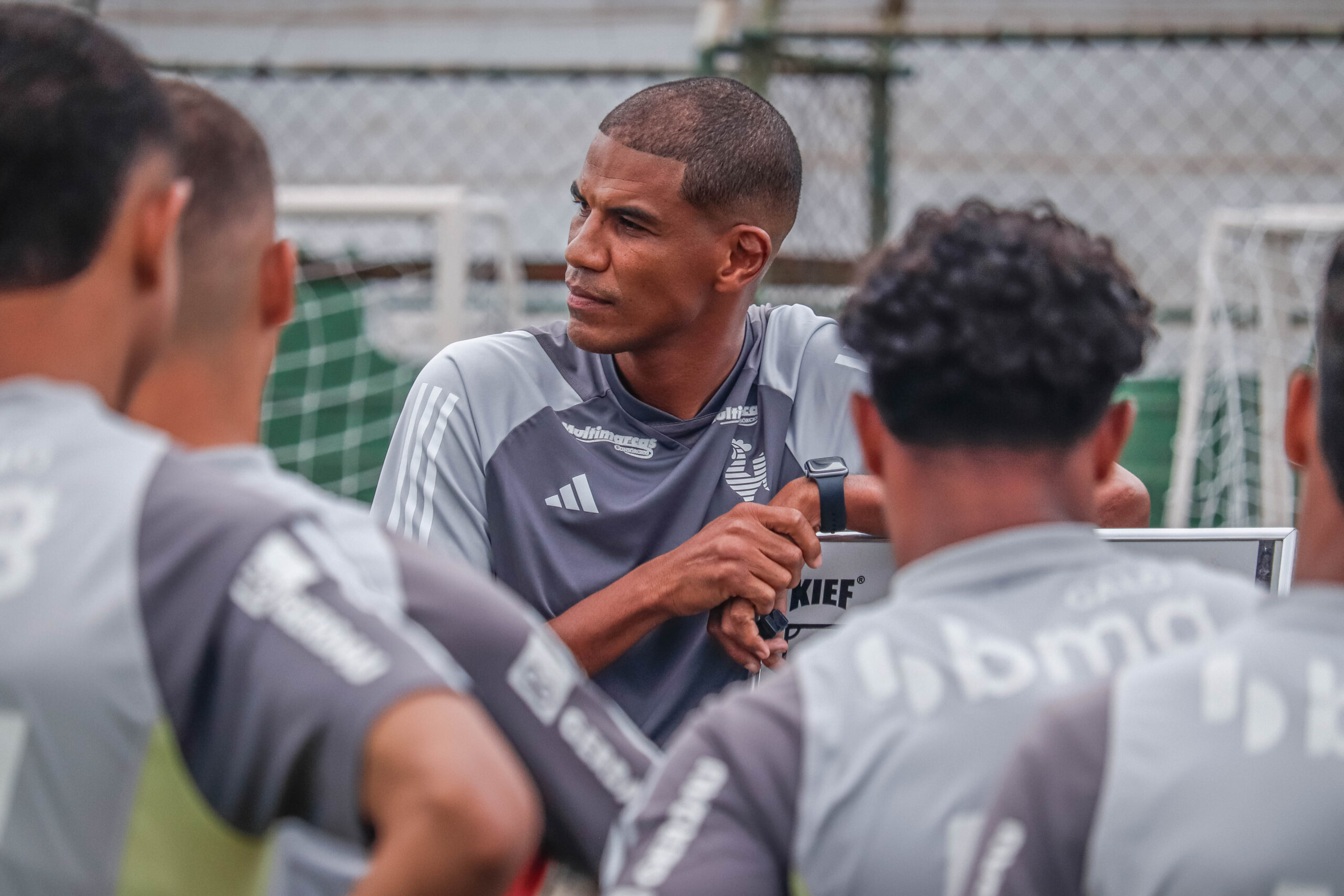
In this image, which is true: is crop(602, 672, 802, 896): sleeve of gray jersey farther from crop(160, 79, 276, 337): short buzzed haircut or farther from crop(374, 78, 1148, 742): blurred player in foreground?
crop(374, 78, 1148, 742): blurred player in foreground

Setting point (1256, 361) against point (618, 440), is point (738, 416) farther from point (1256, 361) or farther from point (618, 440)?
point (1256, 361)

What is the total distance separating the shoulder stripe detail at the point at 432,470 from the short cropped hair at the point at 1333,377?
1360mm

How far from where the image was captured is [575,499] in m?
2.14

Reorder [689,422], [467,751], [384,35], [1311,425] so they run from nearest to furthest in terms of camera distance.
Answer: [467,751] < [1311,425] < [689,422] < [384,35]

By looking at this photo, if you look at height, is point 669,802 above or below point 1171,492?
above

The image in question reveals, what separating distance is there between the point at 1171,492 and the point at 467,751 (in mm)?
4074

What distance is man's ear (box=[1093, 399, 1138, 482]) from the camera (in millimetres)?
1221

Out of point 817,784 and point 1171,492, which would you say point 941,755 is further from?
point 1171,492

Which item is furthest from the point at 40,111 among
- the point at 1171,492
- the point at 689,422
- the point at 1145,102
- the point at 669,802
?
the point at 1145,102

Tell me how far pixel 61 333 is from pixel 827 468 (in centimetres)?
130

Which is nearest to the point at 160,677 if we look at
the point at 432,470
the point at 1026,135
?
the point at 432,470

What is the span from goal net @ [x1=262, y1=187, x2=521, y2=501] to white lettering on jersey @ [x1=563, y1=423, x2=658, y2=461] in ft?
9.51

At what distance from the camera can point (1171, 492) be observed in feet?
14.8

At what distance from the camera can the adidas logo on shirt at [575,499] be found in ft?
6.99
